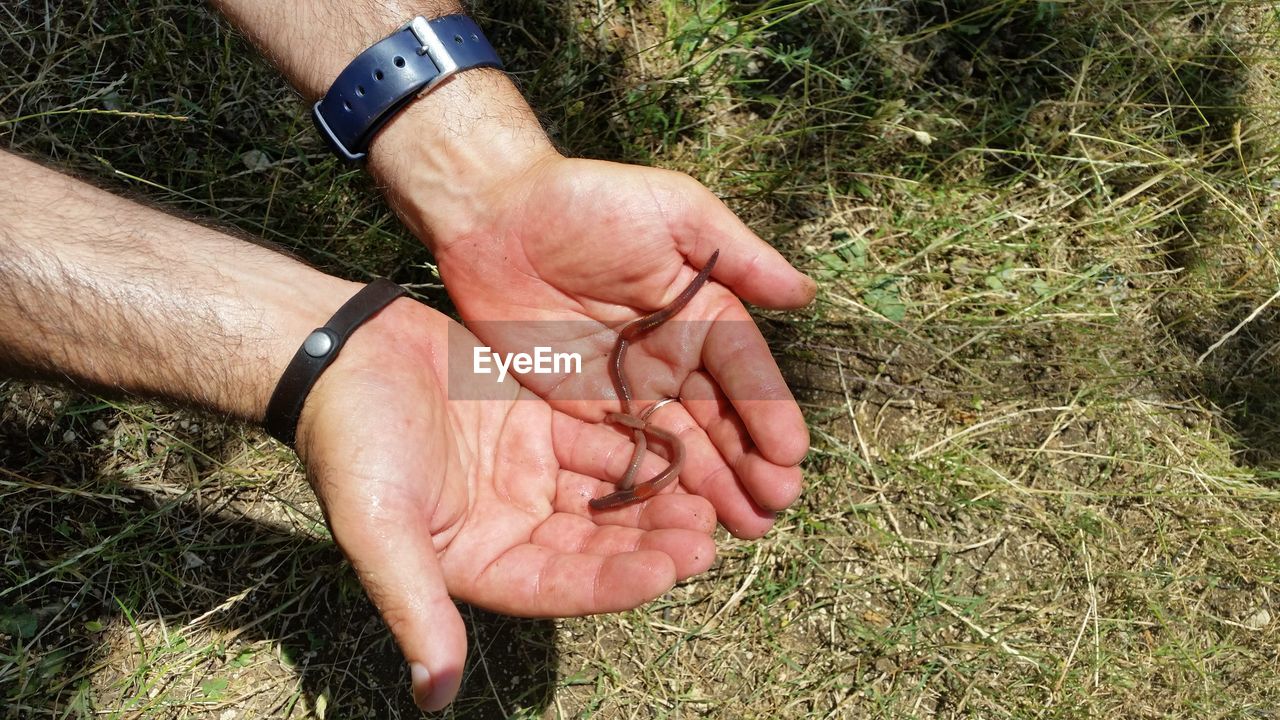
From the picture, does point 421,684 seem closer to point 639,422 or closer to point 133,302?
point 639,422

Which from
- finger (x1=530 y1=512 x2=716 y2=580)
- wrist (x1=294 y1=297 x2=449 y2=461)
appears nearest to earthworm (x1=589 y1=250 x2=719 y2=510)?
finger (x1=530 y1=512 x2=716 y2=580)

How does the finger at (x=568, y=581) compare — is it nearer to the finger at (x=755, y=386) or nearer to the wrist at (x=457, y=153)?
the finger at (x=755, y=386)

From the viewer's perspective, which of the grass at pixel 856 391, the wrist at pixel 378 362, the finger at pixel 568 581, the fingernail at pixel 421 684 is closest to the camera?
the fingernail at pixel 421 684

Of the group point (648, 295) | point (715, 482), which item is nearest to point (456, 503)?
point (715, 482)

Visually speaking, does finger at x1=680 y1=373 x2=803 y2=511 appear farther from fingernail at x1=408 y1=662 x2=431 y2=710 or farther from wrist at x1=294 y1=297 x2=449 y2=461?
fingernail at x1=408 y1=662 x2=431 y2=710

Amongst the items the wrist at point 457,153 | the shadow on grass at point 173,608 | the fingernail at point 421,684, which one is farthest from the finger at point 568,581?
the wrist at point 457,153

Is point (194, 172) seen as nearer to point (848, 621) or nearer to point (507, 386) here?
point (507, 386)

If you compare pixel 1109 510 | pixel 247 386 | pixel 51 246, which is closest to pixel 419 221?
pixel 247 386
